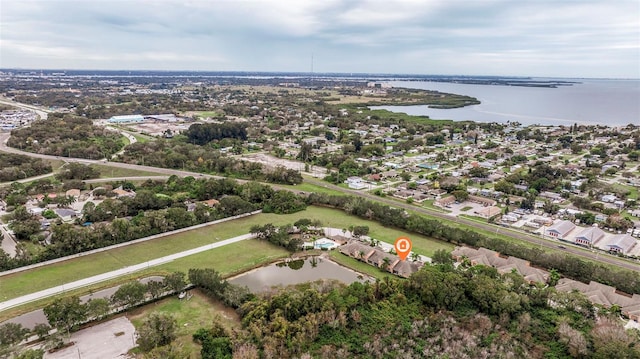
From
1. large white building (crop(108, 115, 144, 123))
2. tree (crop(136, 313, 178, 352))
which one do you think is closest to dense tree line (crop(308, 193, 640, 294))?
tree (crop(136, 313, 178, 352))

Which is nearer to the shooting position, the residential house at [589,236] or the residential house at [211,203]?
the residential house at [589,236]

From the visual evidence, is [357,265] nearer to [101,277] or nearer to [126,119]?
[101,277]

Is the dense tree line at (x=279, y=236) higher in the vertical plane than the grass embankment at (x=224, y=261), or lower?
higher

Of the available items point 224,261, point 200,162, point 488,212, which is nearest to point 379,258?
point 224,261

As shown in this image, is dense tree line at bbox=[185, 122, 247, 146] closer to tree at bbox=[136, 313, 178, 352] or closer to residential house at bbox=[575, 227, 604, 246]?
tree at bbox=[136, 313, 178, 352]

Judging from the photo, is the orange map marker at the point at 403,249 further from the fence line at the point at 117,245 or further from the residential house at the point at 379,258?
the fence line at the point at 117,245

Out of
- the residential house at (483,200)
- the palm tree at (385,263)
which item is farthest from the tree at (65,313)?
the residential house at (483,200)
